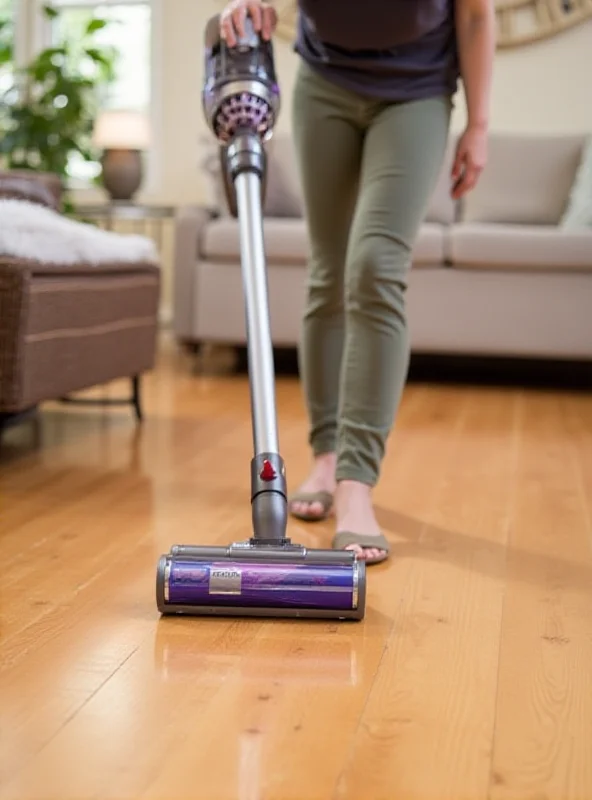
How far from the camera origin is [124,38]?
16.1 ft

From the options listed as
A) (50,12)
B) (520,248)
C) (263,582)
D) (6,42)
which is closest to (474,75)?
(263,582)

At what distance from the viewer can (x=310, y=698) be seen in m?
1.12

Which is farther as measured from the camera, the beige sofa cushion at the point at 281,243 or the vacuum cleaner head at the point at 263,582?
the beige sofa cushion at the point at 281,243

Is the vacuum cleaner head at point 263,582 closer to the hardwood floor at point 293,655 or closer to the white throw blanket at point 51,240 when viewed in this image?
the hardwood floor at point 293,655

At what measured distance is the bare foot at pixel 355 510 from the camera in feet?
5.40

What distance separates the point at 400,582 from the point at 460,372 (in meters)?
2.74

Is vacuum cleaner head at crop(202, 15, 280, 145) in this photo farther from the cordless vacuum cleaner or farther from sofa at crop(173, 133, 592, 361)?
sofa at crop(173, 133, 592, 361)

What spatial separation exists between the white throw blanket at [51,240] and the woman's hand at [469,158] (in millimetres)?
793

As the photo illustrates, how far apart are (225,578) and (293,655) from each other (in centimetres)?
13

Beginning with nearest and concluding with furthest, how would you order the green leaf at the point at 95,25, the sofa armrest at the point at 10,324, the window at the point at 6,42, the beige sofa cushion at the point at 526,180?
the sofa armrest at the point at 10,324
the beige sofa cushion at the point at 526,180
the green leaf at the point at 95,25
the window at the point at 6,42

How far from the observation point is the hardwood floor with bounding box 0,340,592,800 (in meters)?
0.96

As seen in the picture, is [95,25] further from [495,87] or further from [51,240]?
[51,240]

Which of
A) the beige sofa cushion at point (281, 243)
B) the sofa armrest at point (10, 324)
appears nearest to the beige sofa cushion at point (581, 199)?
the beige sofa cushion at point (281, 243)

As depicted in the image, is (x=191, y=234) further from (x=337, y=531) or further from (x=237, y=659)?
(x=237, y=659)
